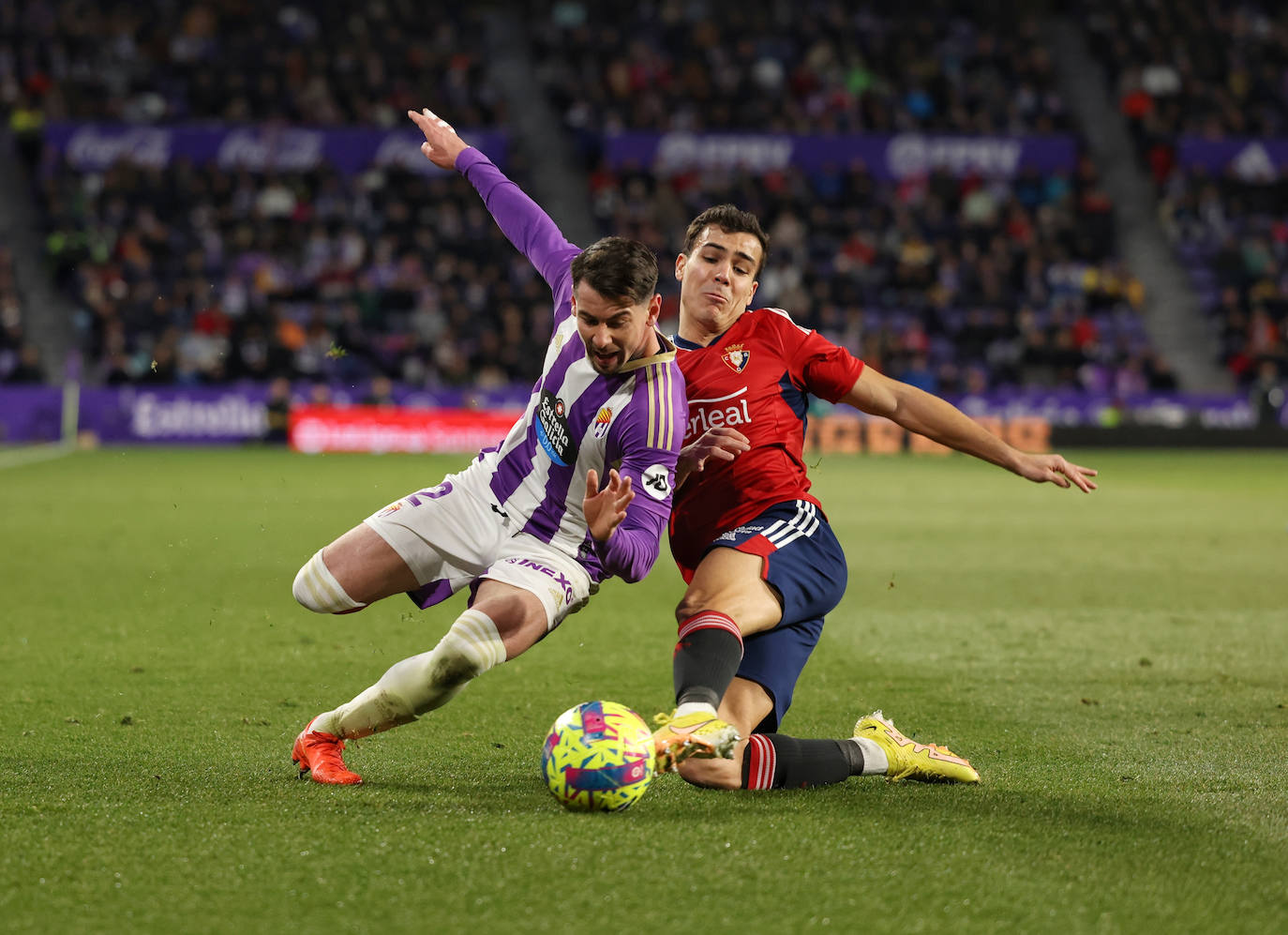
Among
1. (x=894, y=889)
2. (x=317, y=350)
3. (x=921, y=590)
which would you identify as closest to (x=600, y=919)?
(x=894, y=889)

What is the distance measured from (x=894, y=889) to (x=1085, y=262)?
28.5 m

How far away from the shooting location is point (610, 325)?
4734mm

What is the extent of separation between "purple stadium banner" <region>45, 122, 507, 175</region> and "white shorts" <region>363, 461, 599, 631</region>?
2362 centimetres

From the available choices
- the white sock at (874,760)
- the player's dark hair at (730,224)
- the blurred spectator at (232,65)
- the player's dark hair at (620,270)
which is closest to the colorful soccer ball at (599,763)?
the white sock at (874,760)

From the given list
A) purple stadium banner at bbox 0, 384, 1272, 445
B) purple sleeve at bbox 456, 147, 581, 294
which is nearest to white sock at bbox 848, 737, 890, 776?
purple sleeve at bbox 456, 147, 581, 294

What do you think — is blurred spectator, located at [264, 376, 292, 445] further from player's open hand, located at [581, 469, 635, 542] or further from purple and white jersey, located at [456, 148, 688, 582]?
player's open hand, located at [581, 469, 635, 542]

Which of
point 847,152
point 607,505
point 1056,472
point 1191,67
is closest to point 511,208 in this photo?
point 607,505

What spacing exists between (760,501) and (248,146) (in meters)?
25.1

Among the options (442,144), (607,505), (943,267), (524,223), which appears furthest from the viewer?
(943,267)

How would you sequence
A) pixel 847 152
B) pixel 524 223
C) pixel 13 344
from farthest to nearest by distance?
pixel 847 152 < pixel 13 344 < pixel 524 223

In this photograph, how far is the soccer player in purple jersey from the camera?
4.67 meters

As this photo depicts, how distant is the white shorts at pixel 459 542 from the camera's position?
4.96 metres

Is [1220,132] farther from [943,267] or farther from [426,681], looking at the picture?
[426,681]

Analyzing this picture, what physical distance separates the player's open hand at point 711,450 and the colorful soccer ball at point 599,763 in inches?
39.7
